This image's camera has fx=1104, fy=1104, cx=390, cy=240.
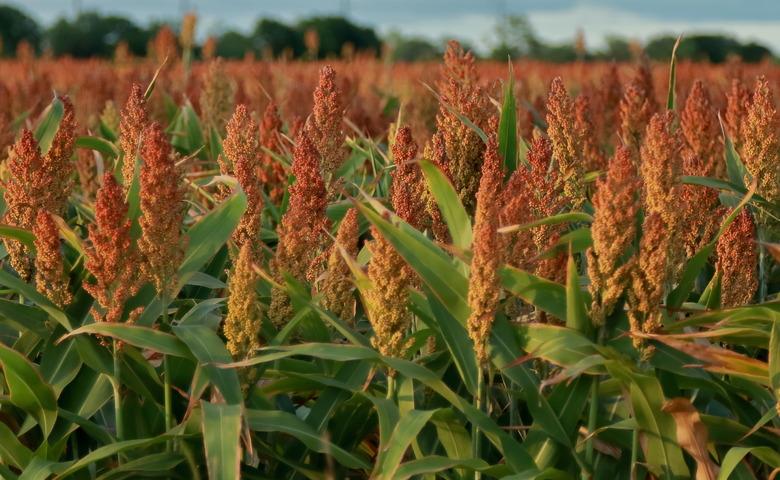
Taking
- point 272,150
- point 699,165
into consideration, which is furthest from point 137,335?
point 272,150

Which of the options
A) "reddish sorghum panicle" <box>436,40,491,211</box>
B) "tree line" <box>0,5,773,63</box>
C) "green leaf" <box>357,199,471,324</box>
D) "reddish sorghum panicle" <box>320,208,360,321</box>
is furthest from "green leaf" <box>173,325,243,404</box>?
"tree line" <box>0,5,773,63</box>

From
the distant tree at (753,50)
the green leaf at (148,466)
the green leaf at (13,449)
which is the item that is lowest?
the distant tree at (753,50)

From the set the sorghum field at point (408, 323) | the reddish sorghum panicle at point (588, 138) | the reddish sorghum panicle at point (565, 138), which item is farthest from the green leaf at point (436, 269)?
the reddish sorghum panicle at point (588, 138)

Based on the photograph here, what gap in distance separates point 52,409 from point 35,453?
3.8 inches

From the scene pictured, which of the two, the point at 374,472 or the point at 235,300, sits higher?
the point at 235,300

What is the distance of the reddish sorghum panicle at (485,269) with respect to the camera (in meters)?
1.80

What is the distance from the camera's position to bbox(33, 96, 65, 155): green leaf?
2652 millimetres

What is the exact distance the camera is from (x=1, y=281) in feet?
7.21

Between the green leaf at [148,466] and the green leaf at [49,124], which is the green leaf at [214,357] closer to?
the green leaf at [148,466]

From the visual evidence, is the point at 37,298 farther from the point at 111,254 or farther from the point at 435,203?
the point at 435,203

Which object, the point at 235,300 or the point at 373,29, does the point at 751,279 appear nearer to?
the point at 235,300

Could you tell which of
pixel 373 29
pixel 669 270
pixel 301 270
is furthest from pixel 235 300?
pixel 373 29

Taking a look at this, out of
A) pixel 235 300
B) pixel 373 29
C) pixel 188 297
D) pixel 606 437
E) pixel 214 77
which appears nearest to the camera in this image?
pixel 235 300

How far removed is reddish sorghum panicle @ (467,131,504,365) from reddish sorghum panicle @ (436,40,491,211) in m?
0.52
